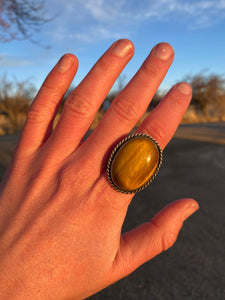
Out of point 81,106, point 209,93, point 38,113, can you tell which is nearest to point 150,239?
point 81,106

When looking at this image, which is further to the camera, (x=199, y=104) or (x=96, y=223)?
(x=199, y=104)

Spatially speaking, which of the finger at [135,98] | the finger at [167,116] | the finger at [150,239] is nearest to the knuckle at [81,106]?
the finger at [135,98]

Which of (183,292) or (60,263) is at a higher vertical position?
(60,263)

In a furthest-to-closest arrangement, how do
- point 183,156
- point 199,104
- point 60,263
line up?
point 199,104, point 183,156, point 60,263

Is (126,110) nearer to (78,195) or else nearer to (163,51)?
(163,51)

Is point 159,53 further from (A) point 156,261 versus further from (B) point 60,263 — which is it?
(A) point 156,261

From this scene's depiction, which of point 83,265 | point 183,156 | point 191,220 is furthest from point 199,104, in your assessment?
point 83,265

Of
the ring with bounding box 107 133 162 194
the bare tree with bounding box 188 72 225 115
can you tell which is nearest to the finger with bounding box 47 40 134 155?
the ring with bounding box 107 133 162 194
